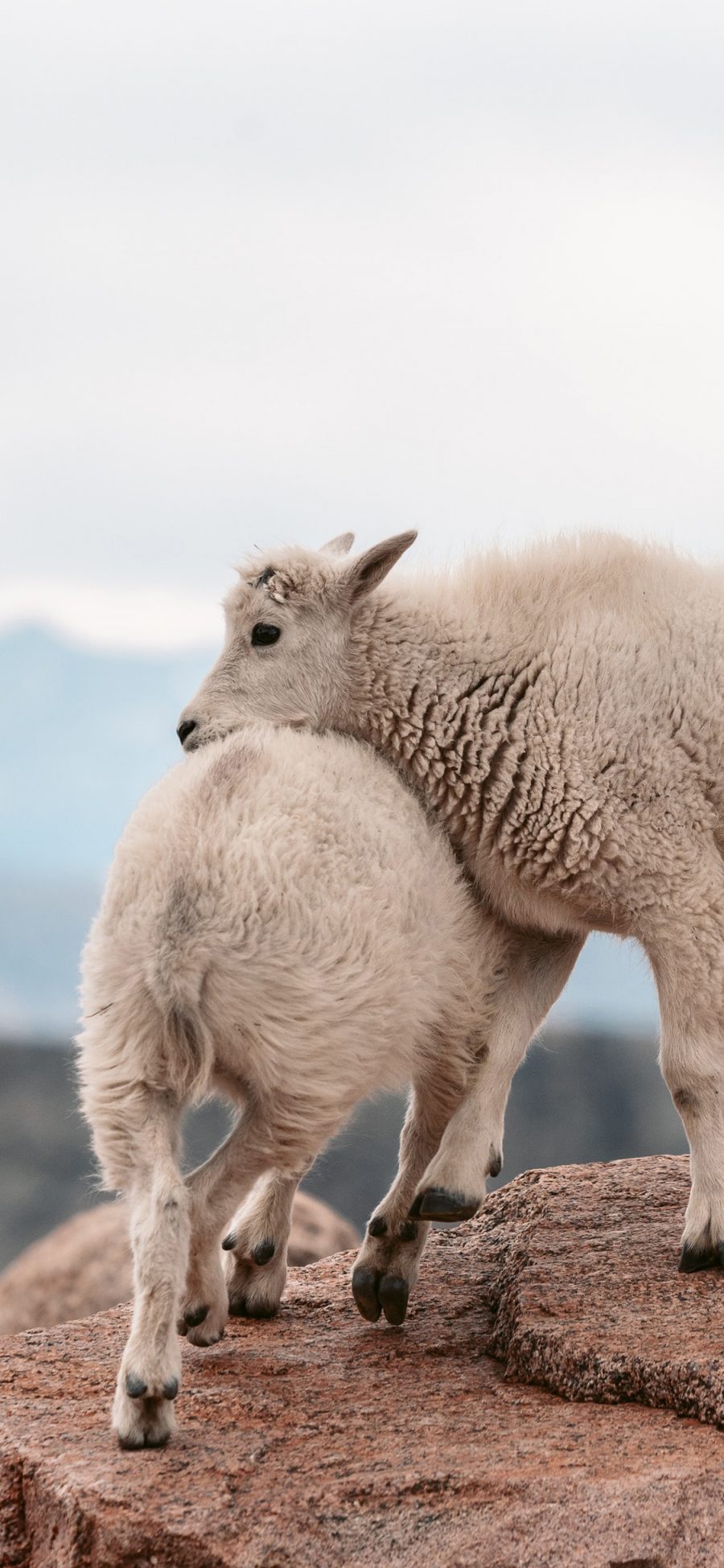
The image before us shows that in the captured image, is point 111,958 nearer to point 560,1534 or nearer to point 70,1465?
point 70,1465

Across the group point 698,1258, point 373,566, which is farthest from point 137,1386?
point 373,566

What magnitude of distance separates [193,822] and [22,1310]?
5410 millimetres

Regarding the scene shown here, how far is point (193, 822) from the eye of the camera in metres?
4.61

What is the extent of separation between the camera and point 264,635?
6.14m

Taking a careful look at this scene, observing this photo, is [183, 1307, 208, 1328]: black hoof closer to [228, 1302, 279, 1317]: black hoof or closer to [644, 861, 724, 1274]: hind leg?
[228, 1302, 279, 1317]: black hoof

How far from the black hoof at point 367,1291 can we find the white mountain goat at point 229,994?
2.15 feet

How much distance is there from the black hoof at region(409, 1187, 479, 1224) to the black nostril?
6.24ft

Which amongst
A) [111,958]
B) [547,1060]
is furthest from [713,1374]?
[547,1060]

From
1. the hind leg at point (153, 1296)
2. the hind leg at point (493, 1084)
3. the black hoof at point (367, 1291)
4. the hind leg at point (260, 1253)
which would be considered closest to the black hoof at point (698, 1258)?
the hind leg at point (493, 1084)

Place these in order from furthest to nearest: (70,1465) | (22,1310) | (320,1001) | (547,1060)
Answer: (547,1060) < (22,1310) < (320,1001) < (70,1465)

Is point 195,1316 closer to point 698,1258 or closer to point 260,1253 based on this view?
point 260,1253

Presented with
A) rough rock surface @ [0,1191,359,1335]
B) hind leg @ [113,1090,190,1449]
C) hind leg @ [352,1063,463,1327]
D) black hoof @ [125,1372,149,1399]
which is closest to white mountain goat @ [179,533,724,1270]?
hind leg @ [352,1063,463,1327]

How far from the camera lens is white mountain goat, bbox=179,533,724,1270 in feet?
17.4

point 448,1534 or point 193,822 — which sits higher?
point 193,822
